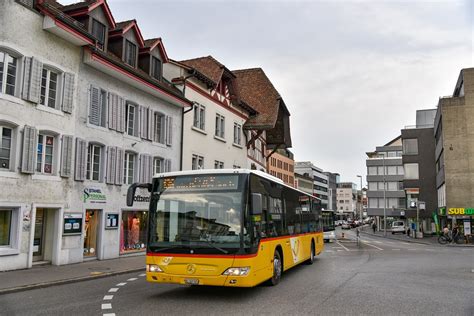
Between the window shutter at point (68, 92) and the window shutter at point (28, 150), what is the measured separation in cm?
188

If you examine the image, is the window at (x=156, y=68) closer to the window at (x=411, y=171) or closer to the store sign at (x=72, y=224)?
the store sign at (x=72, y=224)

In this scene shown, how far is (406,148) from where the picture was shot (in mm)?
68312

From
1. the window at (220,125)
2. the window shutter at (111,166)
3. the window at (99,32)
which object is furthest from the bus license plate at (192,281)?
the window at (220,125)

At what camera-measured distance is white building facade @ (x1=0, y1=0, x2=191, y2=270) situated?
592 inches

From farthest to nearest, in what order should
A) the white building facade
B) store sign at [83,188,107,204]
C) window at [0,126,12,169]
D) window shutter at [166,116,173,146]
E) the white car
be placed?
1. the white car
2. window shutter at [166,116,173,146]
3. store sign at [83,188,107,204]
4. the white building facade
5. window at [0,126,12,169]

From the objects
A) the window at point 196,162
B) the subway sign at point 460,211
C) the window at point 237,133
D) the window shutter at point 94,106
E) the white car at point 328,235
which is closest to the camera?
the window shutter at point 94,106

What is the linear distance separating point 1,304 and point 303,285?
7.11 m

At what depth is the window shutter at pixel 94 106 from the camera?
1852cm

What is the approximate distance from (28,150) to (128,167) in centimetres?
624

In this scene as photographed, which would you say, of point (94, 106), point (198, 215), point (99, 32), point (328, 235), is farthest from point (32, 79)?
point (328, 235)

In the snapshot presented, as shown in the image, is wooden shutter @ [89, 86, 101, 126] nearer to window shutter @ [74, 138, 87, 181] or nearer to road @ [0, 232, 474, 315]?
window shutter @ [74, 138, 87, 181]

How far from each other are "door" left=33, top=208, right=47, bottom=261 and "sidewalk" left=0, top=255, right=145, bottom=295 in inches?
28.9

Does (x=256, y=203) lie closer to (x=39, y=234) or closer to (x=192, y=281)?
(x=192, y=281)

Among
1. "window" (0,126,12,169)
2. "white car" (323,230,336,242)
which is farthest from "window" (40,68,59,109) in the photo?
"white car" (323,230,336,242)
